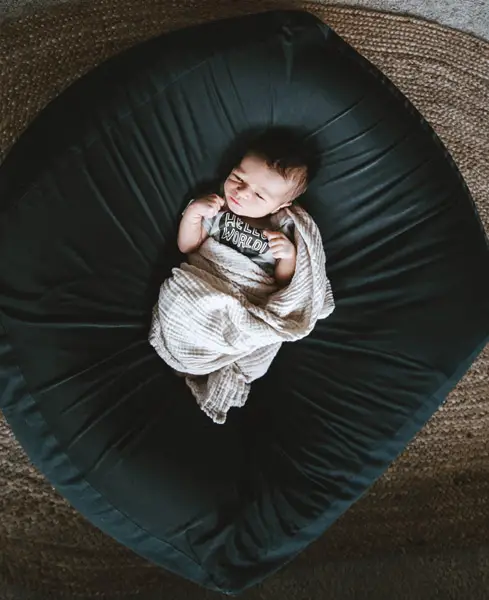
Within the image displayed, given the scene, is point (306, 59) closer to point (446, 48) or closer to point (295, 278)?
point (295, 278)

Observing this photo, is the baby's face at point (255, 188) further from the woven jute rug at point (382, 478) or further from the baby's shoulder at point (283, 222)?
the woven jute rug at point (382, 478)

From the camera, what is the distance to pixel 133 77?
1123 mm

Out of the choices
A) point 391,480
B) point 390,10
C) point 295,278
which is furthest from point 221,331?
point 390,10

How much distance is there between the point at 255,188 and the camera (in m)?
1.16

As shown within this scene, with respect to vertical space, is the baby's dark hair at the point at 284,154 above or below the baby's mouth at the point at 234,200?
above

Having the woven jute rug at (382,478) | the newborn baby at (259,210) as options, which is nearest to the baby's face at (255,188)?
the newborn baby at (259,210)

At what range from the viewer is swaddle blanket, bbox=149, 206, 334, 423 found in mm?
1201

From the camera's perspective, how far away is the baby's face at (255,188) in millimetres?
1146

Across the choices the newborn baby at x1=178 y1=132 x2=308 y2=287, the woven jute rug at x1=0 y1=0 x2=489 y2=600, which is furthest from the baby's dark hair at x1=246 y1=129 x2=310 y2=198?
the woven jute rug at x1=0 y1=0 x2=489 y2=600

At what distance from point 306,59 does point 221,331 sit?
0.45 meters

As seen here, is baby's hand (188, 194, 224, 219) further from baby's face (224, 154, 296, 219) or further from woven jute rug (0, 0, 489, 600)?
woven jute rug (0, 0, 489, 600)

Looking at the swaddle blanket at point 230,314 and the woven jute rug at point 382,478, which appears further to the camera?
the woven jute rug at point 382,478

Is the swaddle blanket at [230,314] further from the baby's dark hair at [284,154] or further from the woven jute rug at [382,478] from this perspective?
the woven jute rug at [382,478]

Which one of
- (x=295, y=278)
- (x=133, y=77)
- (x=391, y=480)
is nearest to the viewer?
(x=133, y=77)
